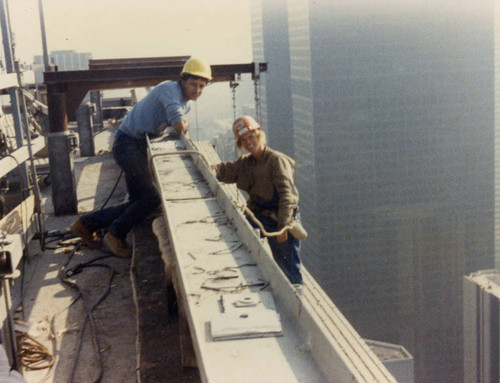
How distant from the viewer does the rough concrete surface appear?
190 inches

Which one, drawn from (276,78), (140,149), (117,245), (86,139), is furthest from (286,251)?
(276,78)

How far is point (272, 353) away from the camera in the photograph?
10.4ft

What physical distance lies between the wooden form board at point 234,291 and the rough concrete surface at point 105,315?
588 mm

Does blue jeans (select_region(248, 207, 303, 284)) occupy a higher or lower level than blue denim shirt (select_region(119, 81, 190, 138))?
lower

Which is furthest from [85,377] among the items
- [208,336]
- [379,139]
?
[379,139]

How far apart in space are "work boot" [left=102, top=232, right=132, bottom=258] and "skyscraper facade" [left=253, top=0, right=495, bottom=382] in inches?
3506

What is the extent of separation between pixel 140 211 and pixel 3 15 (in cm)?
292

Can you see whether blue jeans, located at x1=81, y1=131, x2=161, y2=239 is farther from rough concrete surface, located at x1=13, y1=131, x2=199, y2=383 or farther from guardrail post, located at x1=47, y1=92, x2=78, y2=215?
guardrail post, located at x1=47, y1=92, x2=78, y2=215

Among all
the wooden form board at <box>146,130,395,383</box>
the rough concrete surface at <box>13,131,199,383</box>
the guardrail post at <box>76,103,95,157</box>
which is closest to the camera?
the wooden form board at <box>146,130,395,383</box>

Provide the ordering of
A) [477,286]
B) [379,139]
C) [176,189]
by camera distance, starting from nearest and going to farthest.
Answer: [176,189] → [477,286] → [379,139]

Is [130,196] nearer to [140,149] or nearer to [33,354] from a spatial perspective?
[140,149]

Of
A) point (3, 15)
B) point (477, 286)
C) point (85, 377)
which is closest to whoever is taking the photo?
point (85, 377)

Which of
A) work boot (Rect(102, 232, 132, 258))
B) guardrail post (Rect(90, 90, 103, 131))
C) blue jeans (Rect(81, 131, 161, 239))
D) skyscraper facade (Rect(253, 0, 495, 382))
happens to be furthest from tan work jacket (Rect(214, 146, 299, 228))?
skyscraper facade (Rect(253, 0, 495, 382))

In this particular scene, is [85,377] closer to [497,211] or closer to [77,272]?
[77,272]
